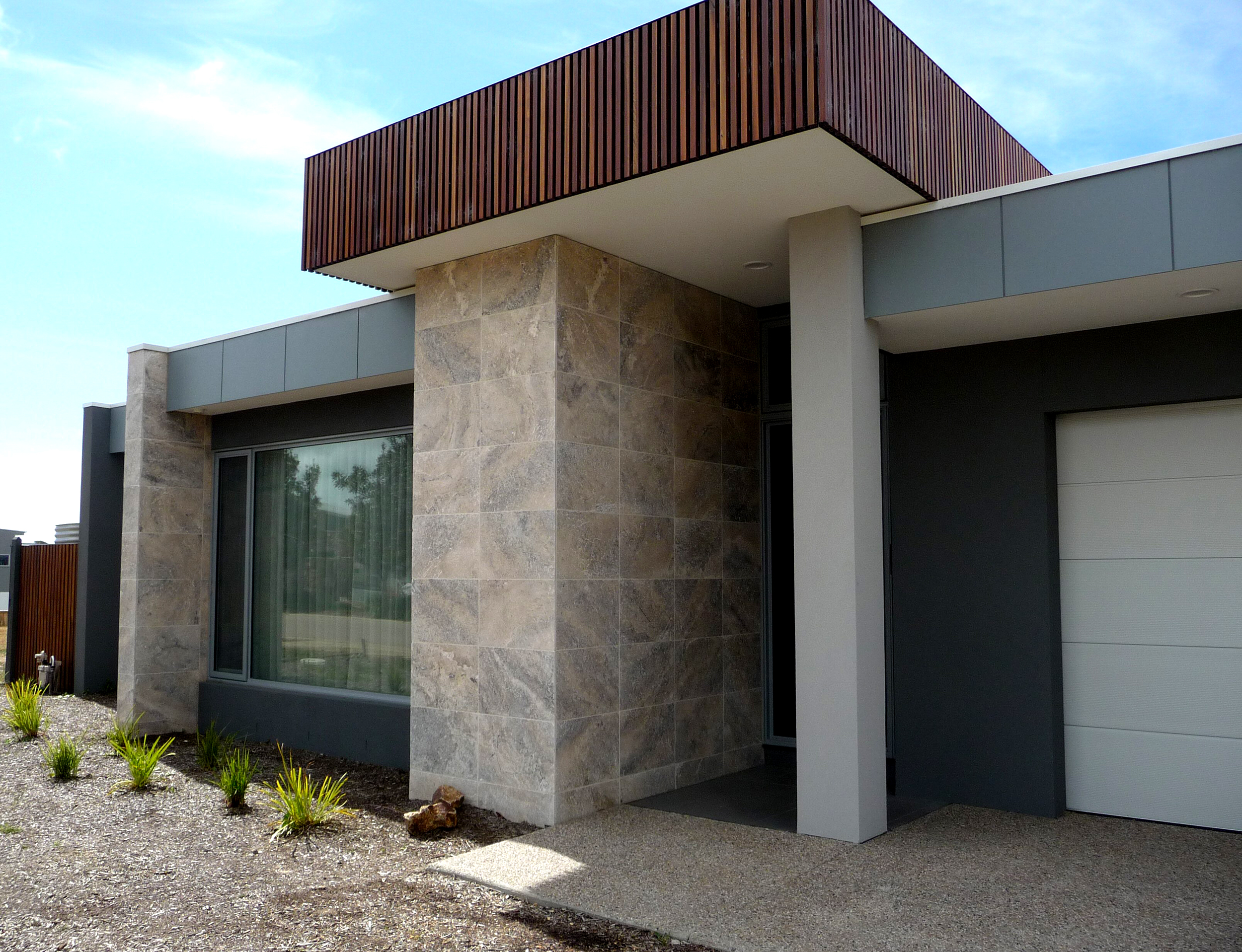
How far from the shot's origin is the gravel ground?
416 centimetres

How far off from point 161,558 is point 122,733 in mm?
1924

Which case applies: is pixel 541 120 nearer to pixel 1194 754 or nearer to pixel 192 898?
pixel 192 898

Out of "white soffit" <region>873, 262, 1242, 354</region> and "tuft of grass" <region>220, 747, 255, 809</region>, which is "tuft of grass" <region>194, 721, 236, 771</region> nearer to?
"tuft of grass" <region>220, 747, 255, 809</region>

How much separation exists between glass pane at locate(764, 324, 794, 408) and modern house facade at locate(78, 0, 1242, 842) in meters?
0.03

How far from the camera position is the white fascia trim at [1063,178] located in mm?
4723

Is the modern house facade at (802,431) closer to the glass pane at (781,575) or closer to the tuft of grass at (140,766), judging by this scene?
the glass pane at (781,575)

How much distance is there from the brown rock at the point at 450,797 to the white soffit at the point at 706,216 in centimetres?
345

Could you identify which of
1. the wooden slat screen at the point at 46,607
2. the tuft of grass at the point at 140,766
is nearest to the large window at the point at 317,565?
the tuft of grass at the point at 140,766

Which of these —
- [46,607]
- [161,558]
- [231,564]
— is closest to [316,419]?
[231,564]

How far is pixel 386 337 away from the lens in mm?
7676

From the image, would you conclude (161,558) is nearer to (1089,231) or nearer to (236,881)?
(236,881)

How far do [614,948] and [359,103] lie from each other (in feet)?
22.7

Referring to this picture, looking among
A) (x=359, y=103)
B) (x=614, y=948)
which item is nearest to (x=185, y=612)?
(x=359, y=103)

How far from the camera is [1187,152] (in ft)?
15.6
